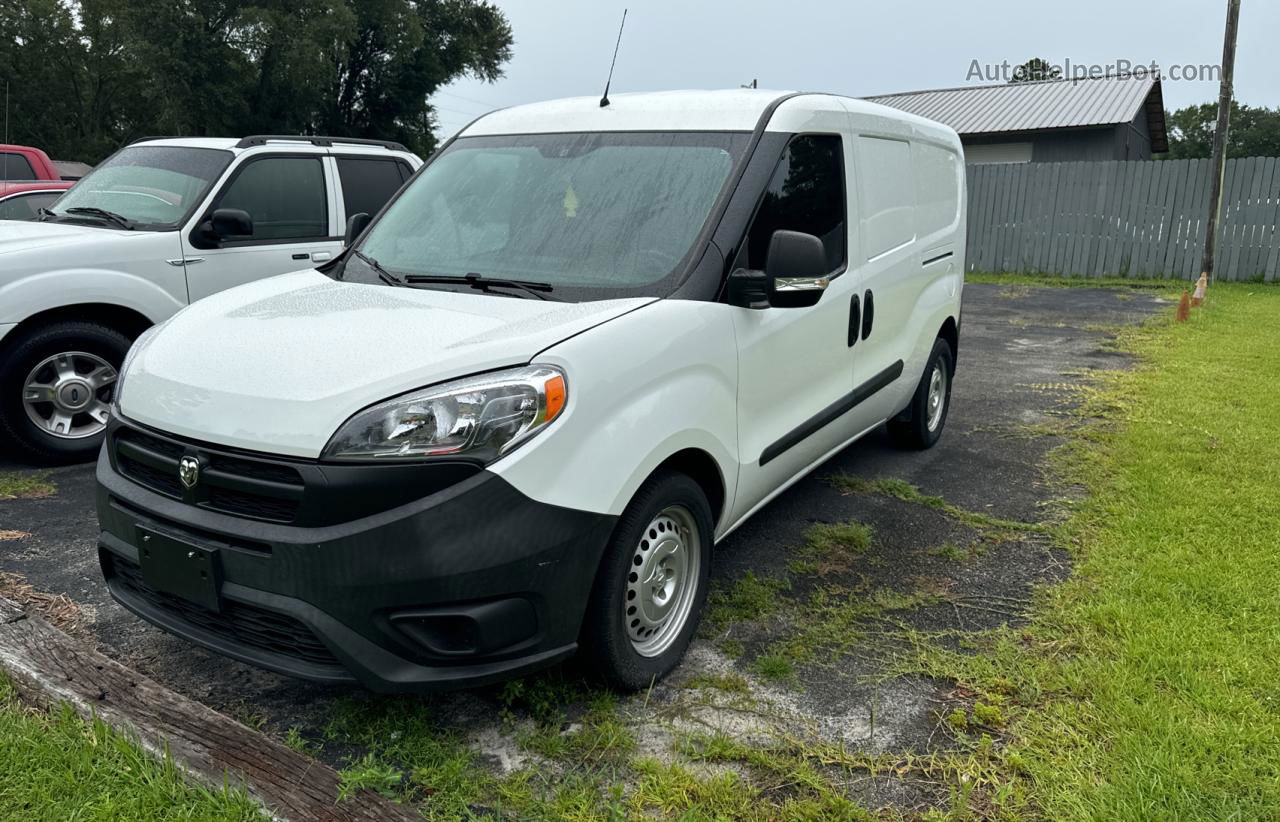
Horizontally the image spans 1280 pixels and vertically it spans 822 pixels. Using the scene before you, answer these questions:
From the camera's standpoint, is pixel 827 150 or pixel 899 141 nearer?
pixel 827 150

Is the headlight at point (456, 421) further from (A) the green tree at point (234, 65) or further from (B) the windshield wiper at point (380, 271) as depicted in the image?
(A) the green tree at point (234, 65)

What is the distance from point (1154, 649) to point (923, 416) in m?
2.64

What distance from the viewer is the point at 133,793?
2.46 m

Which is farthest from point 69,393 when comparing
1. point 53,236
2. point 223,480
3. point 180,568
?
point 223,480

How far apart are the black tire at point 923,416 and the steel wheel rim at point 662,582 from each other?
9.19 ft

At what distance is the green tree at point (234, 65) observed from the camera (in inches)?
1195

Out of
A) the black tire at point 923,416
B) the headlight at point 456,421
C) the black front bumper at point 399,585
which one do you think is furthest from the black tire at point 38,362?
the black tire at point 923,416

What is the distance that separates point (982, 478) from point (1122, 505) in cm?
82

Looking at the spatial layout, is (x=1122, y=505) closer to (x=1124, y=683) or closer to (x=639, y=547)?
(x=1124, y=683)

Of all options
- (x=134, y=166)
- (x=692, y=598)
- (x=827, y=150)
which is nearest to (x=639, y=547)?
(x=692, y=598)

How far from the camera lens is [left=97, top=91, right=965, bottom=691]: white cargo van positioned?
246 centimetres

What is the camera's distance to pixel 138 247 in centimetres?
551

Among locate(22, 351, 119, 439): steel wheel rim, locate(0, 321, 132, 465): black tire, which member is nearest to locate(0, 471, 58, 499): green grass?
locate(0, 321, 132, 465): black tire

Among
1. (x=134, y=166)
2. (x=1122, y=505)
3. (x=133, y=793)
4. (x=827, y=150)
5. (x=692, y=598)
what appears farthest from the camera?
(x=134, y=166)
